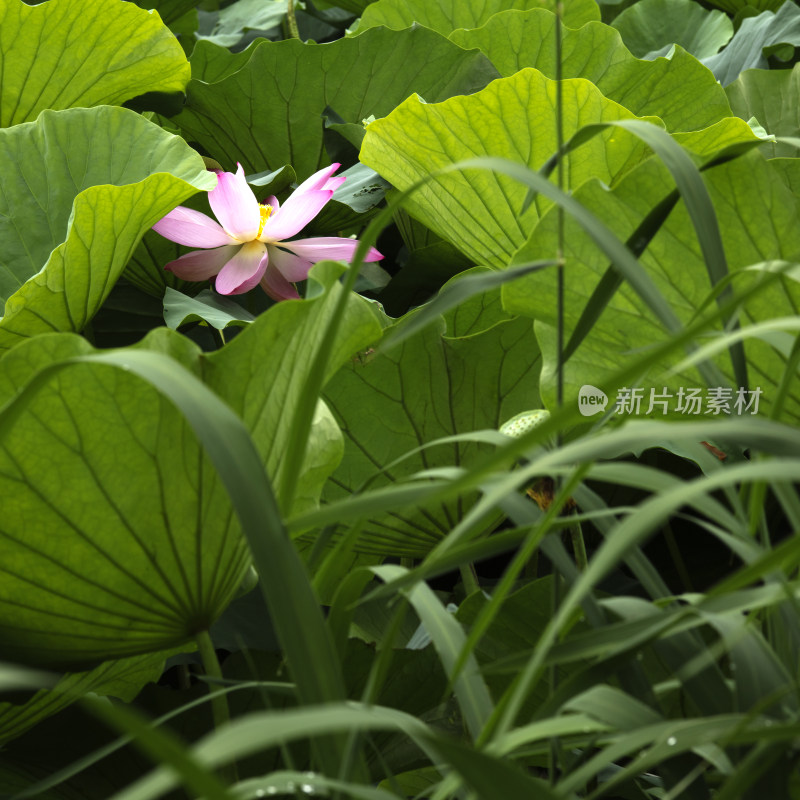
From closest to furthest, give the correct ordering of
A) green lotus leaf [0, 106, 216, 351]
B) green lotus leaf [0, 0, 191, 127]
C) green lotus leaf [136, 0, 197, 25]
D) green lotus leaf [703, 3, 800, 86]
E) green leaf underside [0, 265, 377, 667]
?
green leaf underside [0, 265, 377, 667] → green lotus leaf [0, 106, 216, 351] → green lotus leaf [0, 0, 191, 127] → green lotus leaf [703, 3, 800, 86] → green lotus leaf [136, 0, 197, 25]

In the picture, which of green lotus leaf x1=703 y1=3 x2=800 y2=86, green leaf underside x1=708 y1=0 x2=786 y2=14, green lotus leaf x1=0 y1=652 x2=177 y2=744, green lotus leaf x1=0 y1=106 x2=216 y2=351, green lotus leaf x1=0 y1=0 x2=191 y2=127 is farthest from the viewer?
green leaf underside x1=708 y1=0 x2=786 y2=14

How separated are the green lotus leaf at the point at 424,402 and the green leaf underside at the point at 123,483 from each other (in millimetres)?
158

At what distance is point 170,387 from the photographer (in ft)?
0.99

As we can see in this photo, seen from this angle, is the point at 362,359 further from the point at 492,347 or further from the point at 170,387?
the point at 170,387

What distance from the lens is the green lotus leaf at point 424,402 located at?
67 cm

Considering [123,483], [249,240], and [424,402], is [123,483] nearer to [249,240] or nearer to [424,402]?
[424,402]

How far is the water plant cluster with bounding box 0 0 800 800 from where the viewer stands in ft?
1.01

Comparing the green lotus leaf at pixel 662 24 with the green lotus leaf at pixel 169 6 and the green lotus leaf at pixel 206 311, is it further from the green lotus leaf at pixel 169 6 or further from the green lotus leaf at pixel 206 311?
the green lotus leaf at pixel 206 311

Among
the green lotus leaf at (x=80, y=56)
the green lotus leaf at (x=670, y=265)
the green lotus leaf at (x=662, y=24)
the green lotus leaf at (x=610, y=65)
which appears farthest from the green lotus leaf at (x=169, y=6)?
the green lotus leaf at (x=670, y=265)

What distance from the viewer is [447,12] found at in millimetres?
1269

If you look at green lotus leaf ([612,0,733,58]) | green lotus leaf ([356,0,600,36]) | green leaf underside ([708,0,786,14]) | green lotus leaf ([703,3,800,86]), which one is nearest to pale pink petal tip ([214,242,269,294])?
green lotus leaf ([356,0,600,36])

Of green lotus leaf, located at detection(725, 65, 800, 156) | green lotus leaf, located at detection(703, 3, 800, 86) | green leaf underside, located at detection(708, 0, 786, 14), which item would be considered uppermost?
green leaf underside, located at detection(708, 0, 786, 14)

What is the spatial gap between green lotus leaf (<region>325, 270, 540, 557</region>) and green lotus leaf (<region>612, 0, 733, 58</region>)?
0.93m

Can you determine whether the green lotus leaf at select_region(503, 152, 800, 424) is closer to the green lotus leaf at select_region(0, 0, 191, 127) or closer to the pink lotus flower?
the pink lotus flower
